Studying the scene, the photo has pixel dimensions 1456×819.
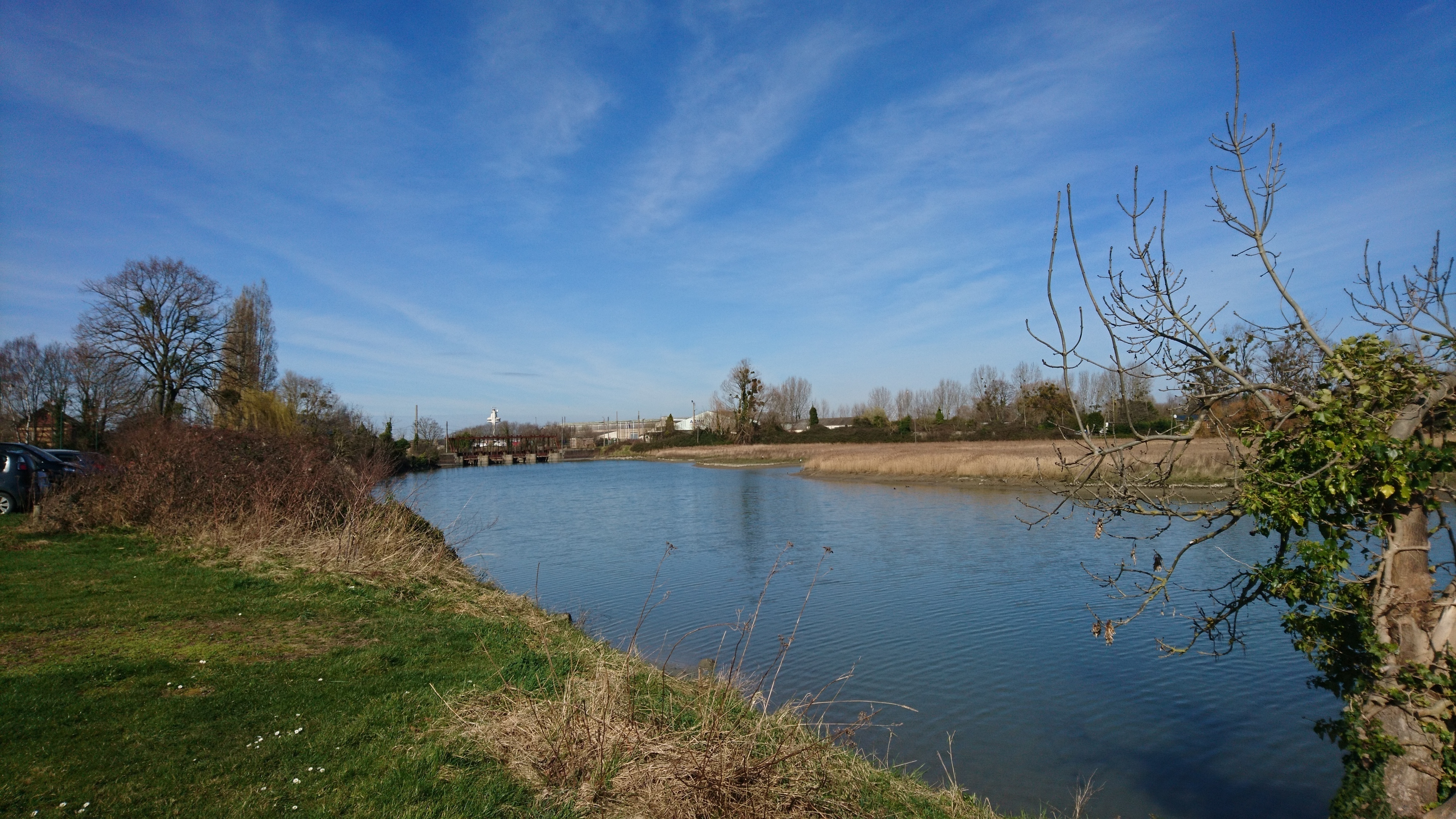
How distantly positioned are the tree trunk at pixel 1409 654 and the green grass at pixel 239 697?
440 centimetres

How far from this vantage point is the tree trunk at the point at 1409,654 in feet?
12.7

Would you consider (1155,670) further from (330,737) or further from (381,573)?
(381,573)

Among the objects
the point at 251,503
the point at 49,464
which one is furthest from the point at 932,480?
the point at 49,464

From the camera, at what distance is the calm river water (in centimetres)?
634

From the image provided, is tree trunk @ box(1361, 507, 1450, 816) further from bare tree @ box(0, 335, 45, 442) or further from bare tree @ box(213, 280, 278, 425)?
bare tree @ box(0, 335, 45, 442)

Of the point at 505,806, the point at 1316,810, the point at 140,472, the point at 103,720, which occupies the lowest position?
the point at 1316,810

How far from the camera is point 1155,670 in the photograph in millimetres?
Result: 8797

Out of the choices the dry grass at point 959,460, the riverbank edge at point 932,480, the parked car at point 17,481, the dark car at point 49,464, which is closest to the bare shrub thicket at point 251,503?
the dark car at point 49,464

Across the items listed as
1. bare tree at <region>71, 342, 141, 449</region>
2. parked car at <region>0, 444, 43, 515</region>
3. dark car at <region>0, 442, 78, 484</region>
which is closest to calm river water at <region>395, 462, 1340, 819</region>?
dark car at <region>0, 442, 78, 484</region>

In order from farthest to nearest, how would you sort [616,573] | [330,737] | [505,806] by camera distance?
1. [616,573]
2. [330,737]
3. [505,806]

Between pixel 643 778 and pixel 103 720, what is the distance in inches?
126

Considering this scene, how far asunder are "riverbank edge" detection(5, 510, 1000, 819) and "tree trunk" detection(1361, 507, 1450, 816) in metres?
2.20

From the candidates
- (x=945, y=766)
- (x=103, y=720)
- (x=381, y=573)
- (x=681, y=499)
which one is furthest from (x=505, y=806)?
(x=681, y=499)

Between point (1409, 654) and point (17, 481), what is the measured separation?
19.1 metres
